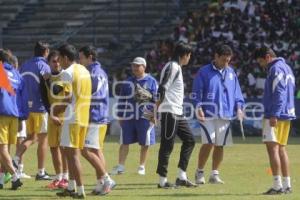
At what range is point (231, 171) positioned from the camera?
17844mm

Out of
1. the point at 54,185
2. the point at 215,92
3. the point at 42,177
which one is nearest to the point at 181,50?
the point at 215,92

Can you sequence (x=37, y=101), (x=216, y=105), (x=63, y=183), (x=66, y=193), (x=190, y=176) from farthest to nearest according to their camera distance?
(x=190, y=176) → (x=37, y=101) → (x=216, y=105) → (x=63, y=183) → (x=66, y=193)

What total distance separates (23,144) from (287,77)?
492 centimetres

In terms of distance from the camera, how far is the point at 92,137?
46.2ft

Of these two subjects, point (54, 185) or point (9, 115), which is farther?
point (54, 185)

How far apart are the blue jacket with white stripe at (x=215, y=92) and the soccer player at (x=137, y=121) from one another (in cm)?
178

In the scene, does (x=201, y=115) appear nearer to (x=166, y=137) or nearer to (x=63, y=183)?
(x=166, y=137)

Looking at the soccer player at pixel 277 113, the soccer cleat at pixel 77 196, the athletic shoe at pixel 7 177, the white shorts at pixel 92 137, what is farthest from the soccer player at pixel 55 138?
the soccer player at pixel 277 113

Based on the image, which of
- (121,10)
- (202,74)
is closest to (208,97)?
(202,74)

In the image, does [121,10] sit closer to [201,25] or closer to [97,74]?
[201,25]

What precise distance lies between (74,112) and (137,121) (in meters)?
4.86

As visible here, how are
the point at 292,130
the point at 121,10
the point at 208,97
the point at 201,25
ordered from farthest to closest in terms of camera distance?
the point at 121,10, the point at 201,25, the point at 292,130, the point at 208,97

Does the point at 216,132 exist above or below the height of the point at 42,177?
above

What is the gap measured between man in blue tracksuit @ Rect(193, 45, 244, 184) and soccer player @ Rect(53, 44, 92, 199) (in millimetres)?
2832
